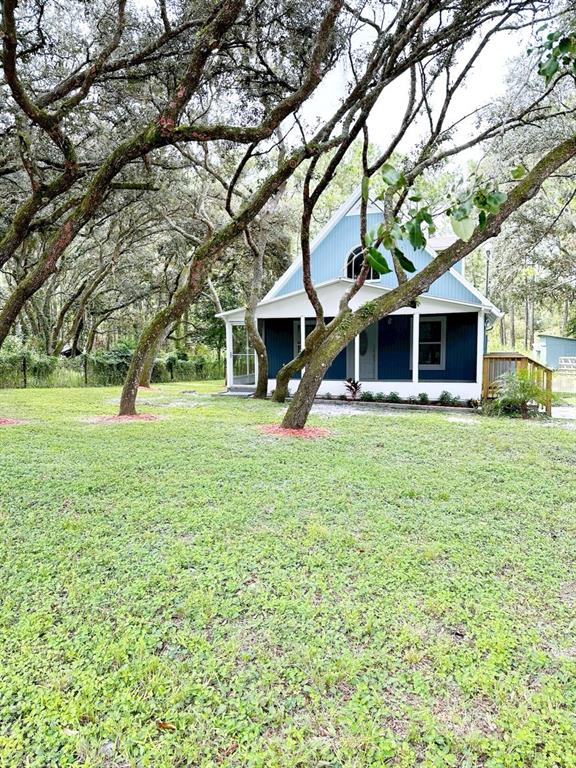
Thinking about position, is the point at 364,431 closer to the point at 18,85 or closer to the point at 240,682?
the point at 240,682

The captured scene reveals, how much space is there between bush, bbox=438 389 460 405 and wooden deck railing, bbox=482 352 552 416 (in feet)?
2.64

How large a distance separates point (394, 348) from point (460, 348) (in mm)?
1980

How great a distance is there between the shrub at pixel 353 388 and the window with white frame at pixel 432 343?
2.58 meters

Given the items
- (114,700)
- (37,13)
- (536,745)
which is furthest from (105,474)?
(37,13)

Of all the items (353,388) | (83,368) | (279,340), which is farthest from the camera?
(83,368)

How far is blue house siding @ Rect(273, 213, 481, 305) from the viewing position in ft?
45.3

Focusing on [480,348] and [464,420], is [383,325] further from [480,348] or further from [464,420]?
[464,420]

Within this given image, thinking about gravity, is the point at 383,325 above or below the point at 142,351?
above

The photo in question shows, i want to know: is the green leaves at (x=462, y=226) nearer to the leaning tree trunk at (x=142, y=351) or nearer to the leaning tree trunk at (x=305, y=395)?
the leaning tree trunk at (x=305, y=395)

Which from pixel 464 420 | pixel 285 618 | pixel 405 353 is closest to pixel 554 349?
pixel 405 353

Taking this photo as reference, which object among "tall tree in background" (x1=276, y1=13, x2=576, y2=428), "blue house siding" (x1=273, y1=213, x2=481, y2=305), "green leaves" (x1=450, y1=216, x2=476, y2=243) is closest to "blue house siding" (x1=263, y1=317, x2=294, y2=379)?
"blue house siding" (x1=273, y1=213, x2=481, y2=305)

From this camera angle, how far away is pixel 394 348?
1484 centimetres

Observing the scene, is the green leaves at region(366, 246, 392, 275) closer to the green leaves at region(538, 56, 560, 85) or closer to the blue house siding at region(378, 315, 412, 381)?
the green leaves at region(538, 56, 560, 85)

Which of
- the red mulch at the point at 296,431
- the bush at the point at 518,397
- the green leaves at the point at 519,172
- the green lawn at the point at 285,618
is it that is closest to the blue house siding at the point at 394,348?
the bush at the point at 518,397
